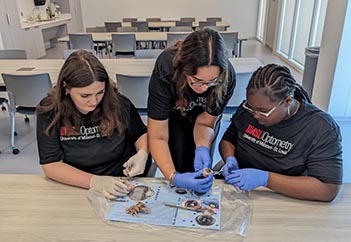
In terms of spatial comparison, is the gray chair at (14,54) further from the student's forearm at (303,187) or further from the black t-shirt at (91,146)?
the student's forearm at (303,187)

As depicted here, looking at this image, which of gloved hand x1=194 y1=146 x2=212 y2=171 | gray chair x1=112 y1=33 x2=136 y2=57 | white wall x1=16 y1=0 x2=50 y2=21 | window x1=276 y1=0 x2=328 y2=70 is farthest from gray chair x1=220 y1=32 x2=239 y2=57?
white wall x1=16 y1=0 x2=50 y2=21

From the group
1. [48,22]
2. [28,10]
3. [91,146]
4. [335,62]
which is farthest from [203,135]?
[28,10]

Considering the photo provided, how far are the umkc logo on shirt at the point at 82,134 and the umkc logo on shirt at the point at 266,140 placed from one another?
24.0 inches

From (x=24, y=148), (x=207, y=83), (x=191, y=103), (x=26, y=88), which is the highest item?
(x=207, y=83)

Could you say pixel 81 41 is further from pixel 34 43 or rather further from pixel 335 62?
pixel 335 62

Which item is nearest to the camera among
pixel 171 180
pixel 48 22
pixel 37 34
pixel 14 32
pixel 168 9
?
pixel 171 180

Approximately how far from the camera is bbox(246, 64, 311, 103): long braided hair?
1.03m

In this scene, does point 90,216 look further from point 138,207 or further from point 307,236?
point 307,236

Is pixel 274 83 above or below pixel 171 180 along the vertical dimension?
above

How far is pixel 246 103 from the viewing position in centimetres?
112

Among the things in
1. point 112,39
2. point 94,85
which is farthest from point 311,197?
point 112,39

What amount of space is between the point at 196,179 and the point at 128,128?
426 mm

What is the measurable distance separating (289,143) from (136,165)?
1.93 feet

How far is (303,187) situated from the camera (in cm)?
103
